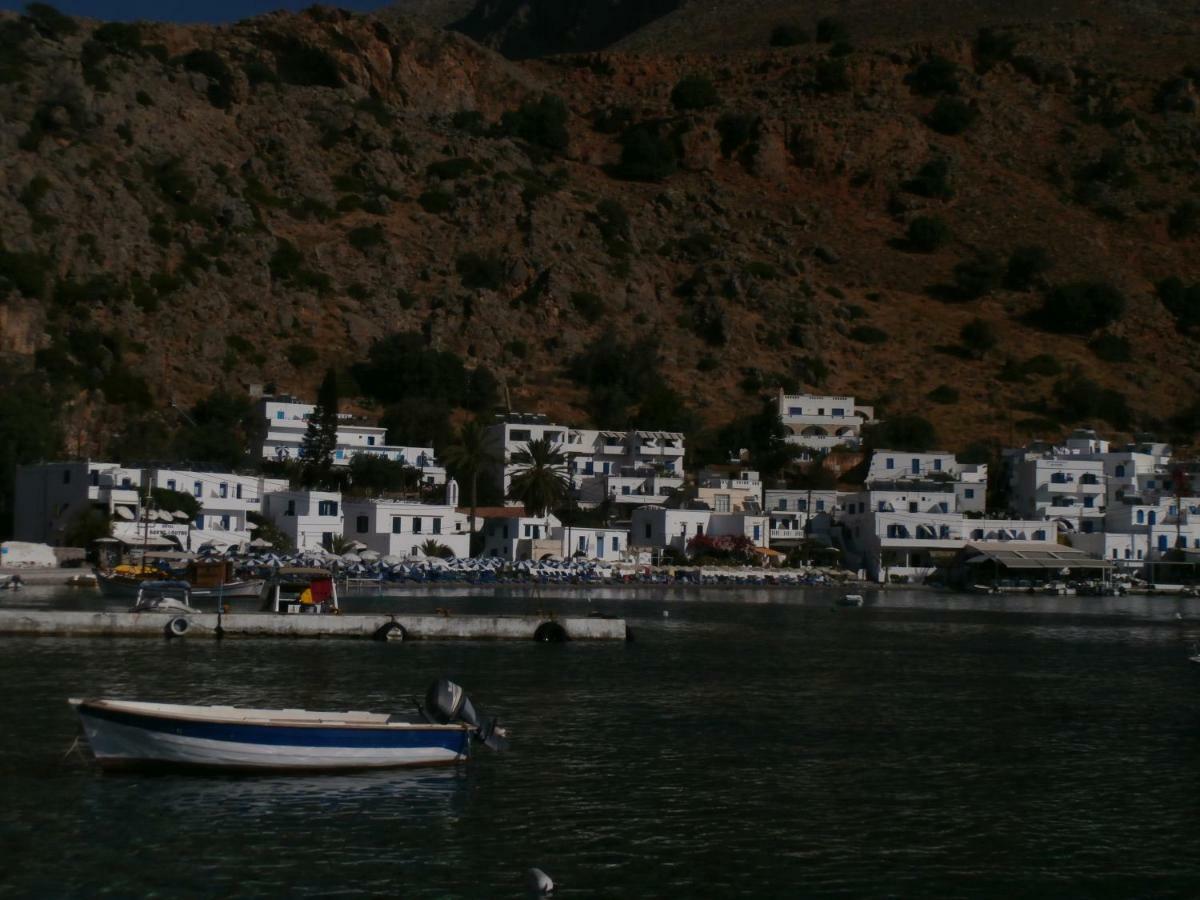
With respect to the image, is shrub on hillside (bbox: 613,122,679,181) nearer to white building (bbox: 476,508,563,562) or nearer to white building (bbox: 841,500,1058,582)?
white building (bbox: 841,500,1058,582)

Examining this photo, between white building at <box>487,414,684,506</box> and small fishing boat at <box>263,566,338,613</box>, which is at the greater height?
white building at <box>487,414,684,506</box>

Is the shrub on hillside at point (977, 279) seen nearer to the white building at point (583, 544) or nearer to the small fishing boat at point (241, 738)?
the white building at point (583, 544)

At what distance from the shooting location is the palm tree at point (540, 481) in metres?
100

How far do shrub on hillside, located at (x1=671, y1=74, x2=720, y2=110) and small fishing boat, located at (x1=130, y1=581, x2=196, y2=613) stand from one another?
13056cm

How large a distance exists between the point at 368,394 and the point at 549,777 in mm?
97517

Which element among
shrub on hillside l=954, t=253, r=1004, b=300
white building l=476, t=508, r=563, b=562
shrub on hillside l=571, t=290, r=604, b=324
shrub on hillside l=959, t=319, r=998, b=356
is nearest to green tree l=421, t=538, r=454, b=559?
white building l=476, t=508, r=563, b=562

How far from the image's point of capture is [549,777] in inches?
1088

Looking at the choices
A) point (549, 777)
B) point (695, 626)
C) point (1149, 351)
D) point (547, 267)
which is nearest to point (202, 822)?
point (549, 777)

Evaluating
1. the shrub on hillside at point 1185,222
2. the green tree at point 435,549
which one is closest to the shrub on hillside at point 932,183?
the shrub on hillside at point 1185,222

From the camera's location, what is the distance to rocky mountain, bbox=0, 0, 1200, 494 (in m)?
120

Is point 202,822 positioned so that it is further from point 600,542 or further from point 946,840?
point 600,542

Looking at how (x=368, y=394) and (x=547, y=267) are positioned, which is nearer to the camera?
(x=368, y=394)

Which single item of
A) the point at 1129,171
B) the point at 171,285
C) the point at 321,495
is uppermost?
the point at 1129,171

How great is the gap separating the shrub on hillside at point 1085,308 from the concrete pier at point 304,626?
10655cm
